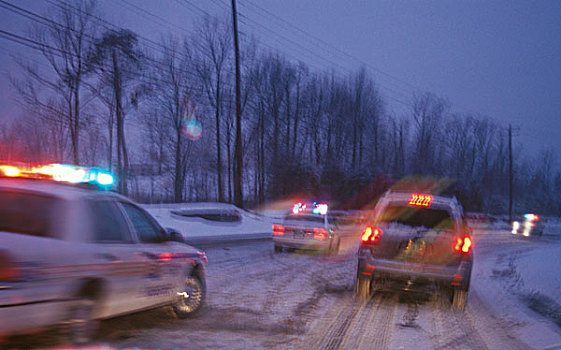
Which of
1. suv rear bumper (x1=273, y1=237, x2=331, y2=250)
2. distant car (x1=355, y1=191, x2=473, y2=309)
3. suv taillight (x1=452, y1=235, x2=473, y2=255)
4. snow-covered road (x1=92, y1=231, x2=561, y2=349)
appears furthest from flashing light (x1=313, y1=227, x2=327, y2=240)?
suv taillight (x1=452, y1=235, x2=473, y2=255)

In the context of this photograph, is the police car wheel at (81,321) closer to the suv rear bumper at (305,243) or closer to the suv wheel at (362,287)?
the suv wheel at (362,287)

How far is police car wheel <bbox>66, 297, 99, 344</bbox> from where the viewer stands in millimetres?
4613

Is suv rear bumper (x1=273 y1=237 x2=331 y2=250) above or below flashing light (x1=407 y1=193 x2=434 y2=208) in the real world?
below

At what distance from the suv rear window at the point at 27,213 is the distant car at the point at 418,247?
18.1ft

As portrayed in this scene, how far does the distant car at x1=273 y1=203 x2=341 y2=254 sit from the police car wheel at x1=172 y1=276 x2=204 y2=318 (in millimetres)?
9239

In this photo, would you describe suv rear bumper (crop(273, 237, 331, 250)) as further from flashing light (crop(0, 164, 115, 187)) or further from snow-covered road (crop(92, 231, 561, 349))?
flashing light (crop(0, 164, 115, 187))

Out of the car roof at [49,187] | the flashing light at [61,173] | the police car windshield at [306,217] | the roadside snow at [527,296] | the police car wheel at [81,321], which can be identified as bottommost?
the roadside snow at [527,296]

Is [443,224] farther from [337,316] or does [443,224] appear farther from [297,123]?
[297,123]

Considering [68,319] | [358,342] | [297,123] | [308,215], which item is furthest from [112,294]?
[297,123]

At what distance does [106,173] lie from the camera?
6141 mm

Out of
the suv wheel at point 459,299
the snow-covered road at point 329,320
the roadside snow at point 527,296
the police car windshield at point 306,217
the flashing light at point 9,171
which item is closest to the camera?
the flashing light at point 9,171

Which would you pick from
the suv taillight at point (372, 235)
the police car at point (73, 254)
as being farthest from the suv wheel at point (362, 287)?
the police car at point (73, 254)

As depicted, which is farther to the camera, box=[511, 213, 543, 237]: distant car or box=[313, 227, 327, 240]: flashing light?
box=[511, 213, 543, 237]: distant car

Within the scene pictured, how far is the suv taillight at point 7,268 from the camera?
4051 millimetres
